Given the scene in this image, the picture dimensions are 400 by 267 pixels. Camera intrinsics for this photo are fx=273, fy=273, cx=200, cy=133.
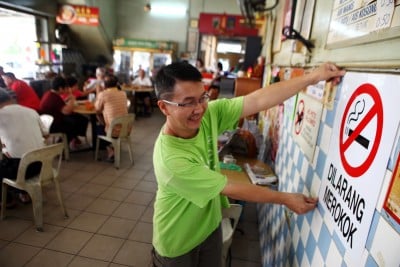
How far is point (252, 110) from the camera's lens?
4.84 feet

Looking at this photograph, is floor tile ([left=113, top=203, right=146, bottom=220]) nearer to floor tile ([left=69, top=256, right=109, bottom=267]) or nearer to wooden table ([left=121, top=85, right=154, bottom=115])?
floor tile ([left=69, top=256, right=109, bottom=267])

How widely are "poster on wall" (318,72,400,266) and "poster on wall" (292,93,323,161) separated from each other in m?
0.25

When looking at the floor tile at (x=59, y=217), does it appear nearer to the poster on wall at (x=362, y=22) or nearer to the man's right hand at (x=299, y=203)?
the man's right hand at (x=299, y=203)

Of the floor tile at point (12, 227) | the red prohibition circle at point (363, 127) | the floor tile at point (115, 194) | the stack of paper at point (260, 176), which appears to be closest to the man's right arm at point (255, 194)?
the red prohibition circle at point (363, 127)

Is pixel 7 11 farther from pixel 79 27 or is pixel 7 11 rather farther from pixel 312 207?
pixel 312 207

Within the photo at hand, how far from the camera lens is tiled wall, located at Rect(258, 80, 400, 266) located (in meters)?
0.74

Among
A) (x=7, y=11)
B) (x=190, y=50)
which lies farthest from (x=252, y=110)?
(x=190, y=50)

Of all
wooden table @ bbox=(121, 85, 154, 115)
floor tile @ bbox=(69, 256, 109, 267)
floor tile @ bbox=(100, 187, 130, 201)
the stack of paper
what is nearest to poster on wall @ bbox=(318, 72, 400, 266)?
the stack of paper

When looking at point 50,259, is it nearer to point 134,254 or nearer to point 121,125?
point 134,254

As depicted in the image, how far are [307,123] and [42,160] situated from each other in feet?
7.57

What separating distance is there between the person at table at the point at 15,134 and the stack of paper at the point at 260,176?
2.00 metres

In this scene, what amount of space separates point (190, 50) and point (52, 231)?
914 cm

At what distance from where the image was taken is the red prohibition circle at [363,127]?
81cm

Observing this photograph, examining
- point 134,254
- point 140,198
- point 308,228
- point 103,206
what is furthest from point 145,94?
point 308,228
